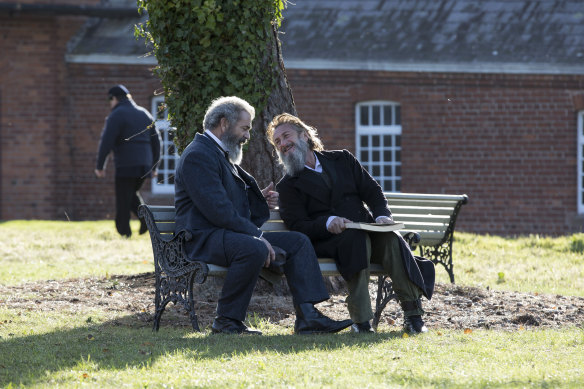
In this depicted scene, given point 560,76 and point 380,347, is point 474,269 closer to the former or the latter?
point 380,347

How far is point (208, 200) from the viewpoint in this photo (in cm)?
612

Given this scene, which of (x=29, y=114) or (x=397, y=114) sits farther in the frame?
(x=29, y=114)

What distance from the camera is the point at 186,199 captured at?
20.8ft

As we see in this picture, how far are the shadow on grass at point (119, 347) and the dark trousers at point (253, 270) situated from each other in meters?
0.23

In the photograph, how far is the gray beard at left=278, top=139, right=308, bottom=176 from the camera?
667 cm

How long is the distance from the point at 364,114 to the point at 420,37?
1726 millimetres

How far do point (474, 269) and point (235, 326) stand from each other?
474cm

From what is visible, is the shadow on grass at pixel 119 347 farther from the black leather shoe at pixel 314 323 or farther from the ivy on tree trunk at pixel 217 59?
the ivy on tree trunk at pixel 217 59

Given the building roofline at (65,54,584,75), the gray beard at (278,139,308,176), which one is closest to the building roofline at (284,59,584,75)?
the building roofline at (65,54,584,75)

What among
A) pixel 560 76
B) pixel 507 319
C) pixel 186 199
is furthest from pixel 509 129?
pixel 186 199

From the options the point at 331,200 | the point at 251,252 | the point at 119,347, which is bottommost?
the point at 119,347

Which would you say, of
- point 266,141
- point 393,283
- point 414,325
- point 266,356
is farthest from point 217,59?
point 266,356

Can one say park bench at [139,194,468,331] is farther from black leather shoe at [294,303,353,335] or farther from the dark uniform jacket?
the dark uniform jacket

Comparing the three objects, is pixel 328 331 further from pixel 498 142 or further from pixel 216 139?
pixel 498 142
